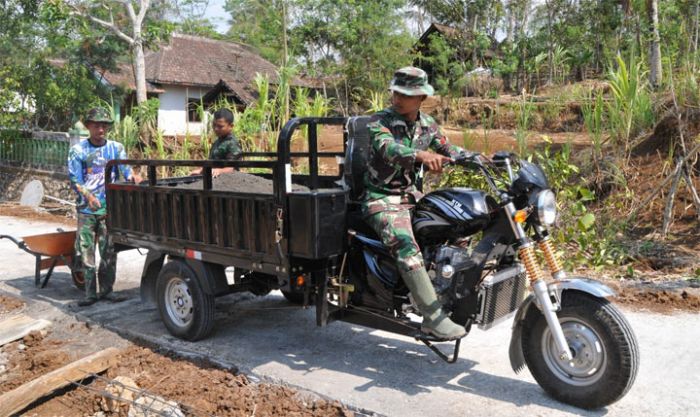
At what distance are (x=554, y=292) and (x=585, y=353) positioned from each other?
390mm

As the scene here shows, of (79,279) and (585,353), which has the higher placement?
(585,353)

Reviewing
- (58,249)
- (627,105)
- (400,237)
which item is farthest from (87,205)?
(627,105)

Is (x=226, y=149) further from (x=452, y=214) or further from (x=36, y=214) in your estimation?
(x=36, y=214)

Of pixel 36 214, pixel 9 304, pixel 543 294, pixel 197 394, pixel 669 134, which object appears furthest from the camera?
pixel 36 214

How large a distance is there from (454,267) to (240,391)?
5.37 ft

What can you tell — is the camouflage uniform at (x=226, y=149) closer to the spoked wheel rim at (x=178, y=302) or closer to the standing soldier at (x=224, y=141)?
the standing soldier at (x=224, y=141)

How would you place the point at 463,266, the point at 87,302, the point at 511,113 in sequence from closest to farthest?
1. the point at 463,266
2. the point at 87,302
3. the point at 511,113

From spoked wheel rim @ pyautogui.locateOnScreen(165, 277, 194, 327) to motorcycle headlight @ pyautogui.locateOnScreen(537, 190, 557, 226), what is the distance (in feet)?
9.37

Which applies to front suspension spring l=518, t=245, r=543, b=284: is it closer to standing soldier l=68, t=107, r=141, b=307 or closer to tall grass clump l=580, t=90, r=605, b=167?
standing soldier l=68, t=107, r=141, b=307

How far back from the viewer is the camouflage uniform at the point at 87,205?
19.9 ft

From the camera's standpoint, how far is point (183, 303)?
514cm

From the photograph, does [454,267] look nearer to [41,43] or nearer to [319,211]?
[319,211]

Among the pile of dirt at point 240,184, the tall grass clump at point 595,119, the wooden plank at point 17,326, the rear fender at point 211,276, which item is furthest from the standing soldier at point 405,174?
the tall grass clump at point 595,119

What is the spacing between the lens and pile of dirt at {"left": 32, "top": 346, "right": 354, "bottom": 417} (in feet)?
12.6
